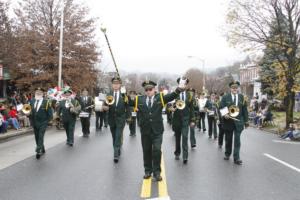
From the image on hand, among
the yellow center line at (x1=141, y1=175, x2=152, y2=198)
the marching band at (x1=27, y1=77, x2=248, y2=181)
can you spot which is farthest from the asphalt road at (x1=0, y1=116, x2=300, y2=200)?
the marching band at (x1=27, y1=77, x2=248, y2=181)

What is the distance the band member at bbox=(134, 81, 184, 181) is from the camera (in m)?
8.23

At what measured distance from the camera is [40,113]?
11.2m

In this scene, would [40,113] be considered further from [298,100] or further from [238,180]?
[298,100]

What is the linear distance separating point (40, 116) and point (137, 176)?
3965 mm

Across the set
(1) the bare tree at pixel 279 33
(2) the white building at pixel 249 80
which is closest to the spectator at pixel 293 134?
(1) the bare tree at pixel 279 33

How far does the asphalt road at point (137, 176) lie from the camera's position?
710 cm

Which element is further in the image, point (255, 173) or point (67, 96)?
point (67, 96)

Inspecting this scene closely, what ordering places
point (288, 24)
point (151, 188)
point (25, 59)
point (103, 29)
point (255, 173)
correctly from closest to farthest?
point (151, 188), point (255, 173), point (103, 29), point (288, 24), point (25, 59)

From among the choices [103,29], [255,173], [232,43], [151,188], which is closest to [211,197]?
[151,188]

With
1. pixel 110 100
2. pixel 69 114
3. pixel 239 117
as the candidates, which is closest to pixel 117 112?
pixel 110 100

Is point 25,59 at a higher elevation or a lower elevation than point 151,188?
higher

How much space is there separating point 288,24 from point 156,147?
51.1 ft

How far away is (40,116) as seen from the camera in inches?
442

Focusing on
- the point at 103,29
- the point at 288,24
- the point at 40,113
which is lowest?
the point at 40,113
